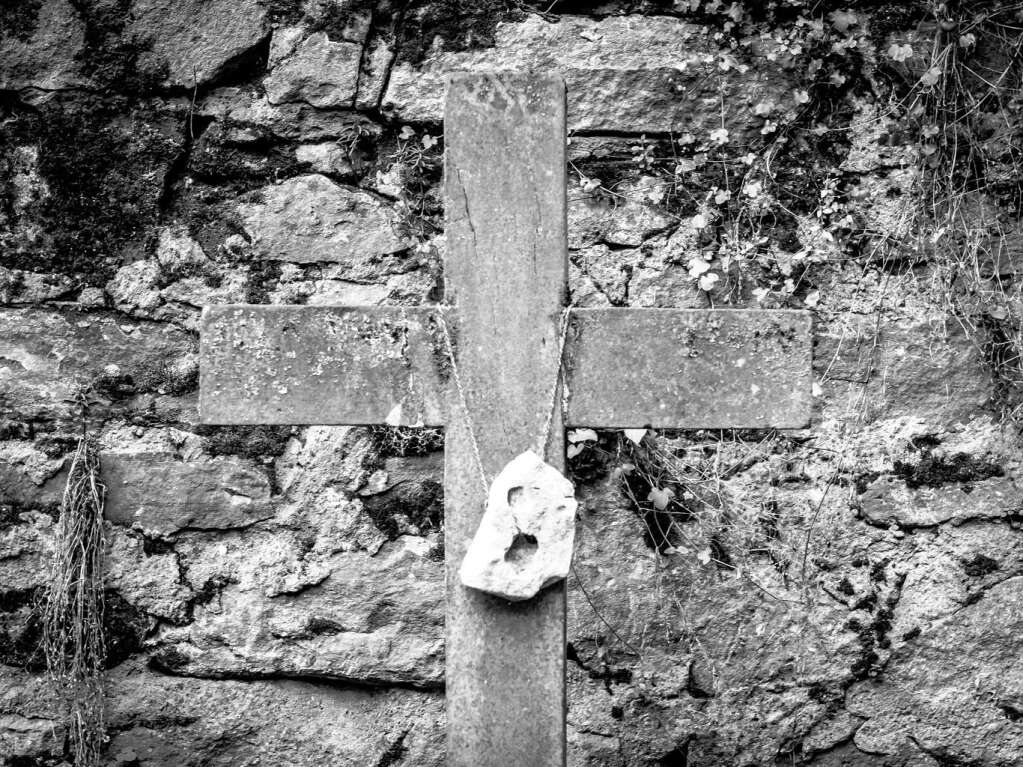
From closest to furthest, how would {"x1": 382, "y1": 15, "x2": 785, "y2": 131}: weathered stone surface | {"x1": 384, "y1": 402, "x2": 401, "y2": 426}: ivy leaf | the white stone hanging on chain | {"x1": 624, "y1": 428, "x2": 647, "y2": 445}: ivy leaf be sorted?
the white stone hanging on chain → {"x1": 384, "y1": 402, "x2": 401, "y2": 426}: ivy leaf → {"x1": 624, "y1": 428, "x2": 647, "y2": 445}: ivy leaf → {"x1": 382, "y1": 15, "x2": 785, "y2": 131}: weathered stone surface

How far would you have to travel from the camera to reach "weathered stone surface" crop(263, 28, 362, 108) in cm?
242

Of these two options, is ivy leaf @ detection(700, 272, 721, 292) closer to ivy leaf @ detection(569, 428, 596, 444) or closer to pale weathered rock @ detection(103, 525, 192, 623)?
ivy leaf @ detection(569, 428, 596, 444)

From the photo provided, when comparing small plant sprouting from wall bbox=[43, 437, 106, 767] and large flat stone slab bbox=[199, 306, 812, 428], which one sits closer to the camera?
large flat stone slab bbox=[199, 306, 812, 428]

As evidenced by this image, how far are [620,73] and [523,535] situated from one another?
4.81 feet

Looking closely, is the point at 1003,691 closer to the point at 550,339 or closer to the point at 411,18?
the point at 550,339

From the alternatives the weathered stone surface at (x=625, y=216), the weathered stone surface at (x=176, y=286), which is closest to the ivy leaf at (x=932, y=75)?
the weathered stone surface at (x=625, y=216)

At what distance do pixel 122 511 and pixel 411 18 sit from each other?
1513mm

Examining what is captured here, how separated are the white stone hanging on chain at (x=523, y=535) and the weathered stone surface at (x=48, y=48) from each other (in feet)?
5.98

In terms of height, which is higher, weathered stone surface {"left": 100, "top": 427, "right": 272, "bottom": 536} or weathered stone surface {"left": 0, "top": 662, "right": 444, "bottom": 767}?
weathered stone surface {"left": 100, "top": 427, "right": 272, "bottom": 536}

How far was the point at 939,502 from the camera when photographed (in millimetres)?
2352

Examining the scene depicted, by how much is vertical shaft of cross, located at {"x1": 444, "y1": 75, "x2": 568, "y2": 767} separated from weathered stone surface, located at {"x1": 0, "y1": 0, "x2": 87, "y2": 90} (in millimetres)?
1518

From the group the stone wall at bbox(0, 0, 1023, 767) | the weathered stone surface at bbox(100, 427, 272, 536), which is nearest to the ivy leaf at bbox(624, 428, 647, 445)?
the stone wall at bbox(0, 0, 1023, 767)

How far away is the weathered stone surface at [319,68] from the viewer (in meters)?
2.42

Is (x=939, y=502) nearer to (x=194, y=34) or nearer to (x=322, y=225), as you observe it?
(x=322, y=225)
